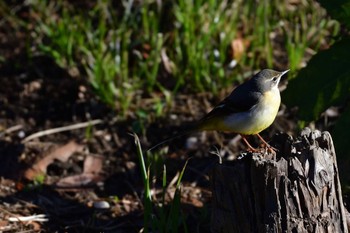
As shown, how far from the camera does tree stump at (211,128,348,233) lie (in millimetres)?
4008

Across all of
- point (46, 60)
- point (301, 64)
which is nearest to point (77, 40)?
point (46, 60)

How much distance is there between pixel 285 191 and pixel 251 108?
4.40ft

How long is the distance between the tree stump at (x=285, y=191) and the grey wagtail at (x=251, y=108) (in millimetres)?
996

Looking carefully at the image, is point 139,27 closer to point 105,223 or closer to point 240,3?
point 240,3

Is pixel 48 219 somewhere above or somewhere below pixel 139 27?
below

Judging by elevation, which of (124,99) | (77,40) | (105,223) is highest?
(77,40)

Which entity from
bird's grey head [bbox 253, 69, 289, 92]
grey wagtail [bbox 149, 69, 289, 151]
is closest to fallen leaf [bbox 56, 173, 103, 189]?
grey wagtail [bbox 149, 69, 289, 151]

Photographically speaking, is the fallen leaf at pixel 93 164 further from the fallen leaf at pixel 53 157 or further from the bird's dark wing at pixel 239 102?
the bird's dark wing at pixel 239 102

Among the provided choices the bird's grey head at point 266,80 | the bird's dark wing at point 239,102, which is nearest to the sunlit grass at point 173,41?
the bird's grey head at point 266,80

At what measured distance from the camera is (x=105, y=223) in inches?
223

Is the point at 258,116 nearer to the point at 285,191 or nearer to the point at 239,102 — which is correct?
the point at 239,102

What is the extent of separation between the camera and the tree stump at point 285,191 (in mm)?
4008

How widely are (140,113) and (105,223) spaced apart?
1.62 metres

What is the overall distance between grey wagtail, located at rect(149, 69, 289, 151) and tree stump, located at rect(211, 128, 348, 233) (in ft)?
3.27
